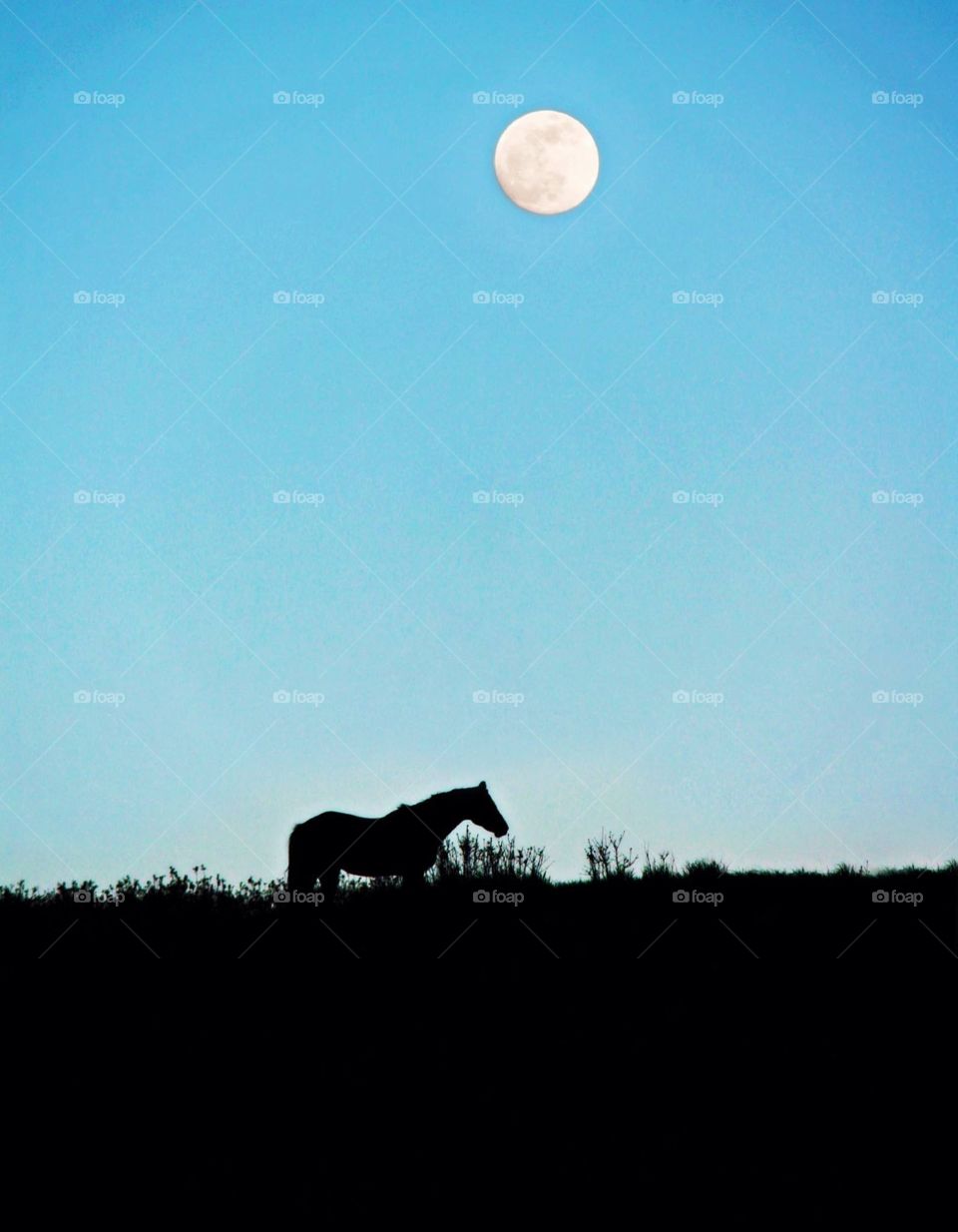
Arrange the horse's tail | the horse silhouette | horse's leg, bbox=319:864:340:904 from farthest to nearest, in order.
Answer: the horse's tail
horse's leg, bbox=319:864:340:904
the horse silhouette

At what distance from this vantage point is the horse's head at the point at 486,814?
13.6 m

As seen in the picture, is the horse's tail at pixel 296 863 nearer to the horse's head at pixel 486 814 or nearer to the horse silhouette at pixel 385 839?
the horse silhouette at pixel 385 839

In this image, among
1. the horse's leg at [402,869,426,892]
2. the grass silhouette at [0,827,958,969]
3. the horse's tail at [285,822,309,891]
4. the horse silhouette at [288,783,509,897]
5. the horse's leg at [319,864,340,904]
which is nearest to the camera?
the grass silhouette at [0,827,958,969]

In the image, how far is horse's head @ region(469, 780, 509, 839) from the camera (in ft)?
44.7

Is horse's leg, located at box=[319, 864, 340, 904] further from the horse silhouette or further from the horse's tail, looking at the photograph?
the horse's tail

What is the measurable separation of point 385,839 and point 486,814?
5.25 feet

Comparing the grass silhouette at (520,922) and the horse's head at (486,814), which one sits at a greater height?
the horse's head at (486,814)

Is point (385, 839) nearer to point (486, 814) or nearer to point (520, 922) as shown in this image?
point (486, 814)

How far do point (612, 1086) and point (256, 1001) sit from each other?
3092mm

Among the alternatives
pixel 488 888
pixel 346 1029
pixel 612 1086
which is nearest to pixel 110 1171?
pixel 346 1029

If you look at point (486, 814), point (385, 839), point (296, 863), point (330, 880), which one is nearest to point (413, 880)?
point (385, 839)

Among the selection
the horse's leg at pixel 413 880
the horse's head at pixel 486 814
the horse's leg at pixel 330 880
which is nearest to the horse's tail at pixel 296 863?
the horse's leg at pixel 330 880

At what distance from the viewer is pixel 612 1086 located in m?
6.57

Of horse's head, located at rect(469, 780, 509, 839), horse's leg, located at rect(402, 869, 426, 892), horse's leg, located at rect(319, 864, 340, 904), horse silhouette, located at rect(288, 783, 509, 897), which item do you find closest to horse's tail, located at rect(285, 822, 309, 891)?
horse silhouette, located at rect(288, 783, 509, 897)
